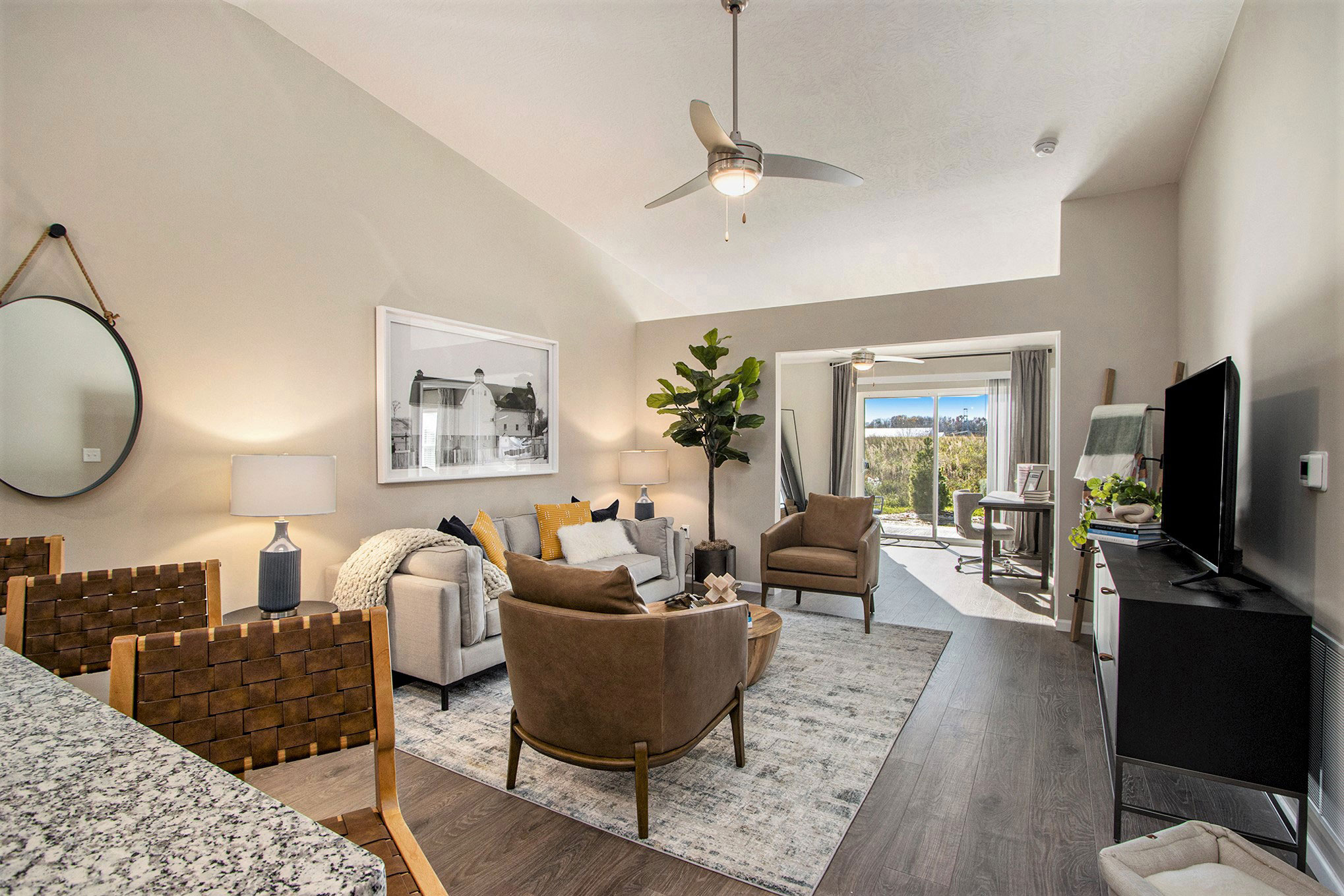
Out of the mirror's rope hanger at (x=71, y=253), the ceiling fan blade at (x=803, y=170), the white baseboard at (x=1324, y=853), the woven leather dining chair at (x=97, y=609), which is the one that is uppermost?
the ceiling fan blade at (x=803, y=170)

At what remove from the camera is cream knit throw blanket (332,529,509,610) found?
3225 mm

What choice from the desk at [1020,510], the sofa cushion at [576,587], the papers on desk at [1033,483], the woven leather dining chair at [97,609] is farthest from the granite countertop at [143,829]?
the papers on desk at [1033,483]

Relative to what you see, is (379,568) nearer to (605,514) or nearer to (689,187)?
(605,514)

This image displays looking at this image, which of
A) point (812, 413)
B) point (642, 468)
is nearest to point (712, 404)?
point (642, 468)

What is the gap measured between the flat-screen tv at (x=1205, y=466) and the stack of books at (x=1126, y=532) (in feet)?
1.00

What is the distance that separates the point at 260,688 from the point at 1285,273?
129 inches

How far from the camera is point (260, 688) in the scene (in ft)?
3.93

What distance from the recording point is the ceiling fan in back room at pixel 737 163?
2.57 metres

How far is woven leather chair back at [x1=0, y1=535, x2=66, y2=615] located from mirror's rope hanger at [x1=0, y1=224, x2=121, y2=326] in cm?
115

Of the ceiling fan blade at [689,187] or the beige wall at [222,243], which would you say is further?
the ceiling fan blade at [689,187]

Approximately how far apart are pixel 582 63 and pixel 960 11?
181cm

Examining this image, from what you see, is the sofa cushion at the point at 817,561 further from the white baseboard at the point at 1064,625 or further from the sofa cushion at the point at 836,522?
the white baseboard at the point at 1064,625

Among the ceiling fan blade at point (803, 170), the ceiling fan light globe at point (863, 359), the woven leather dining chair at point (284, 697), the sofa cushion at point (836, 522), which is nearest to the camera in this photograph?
the woven leather dining chair at point (284, 697)

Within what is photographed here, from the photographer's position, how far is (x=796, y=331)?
5410 mm
